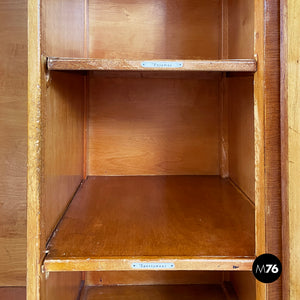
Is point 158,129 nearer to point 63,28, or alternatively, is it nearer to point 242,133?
point 242,133

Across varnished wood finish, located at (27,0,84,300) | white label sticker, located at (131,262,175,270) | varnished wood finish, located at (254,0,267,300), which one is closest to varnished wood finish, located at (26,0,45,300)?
varnished wood finish, located at (27,0,84,300)

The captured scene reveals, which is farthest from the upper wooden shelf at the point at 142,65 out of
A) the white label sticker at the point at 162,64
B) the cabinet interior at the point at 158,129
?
the cabinet interior at the point at 158,129

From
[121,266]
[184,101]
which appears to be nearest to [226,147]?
[184,101]

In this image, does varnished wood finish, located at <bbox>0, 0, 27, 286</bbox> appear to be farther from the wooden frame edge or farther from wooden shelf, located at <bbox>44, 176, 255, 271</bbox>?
the wooden frame edge

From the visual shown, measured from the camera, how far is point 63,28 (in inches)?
29.0

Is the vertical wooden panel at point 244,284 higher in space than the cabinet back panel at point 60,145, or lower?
lower

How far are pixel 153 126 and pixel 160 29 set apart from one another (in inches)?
13.6

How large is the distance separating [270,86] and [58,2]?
0.47 metres

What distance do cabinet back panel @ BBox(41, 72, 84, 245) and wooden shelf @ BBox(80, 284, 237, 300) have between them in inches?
16.5

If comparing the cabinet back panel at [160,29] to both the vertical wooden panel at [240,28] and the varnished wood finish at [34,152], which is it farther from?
the varnished wood finish at [34,152]

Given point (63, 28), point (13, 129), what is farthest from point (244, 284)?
point (13, 129)

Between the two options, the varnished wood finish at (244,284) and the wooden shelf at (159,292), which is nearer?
the varnished wood finish at (244,284)

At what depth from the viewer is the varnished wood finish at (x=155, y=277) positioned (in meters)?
1.18

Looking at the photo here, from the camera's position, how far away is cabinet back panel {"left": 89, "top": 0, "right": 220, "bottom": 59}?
1.13m
